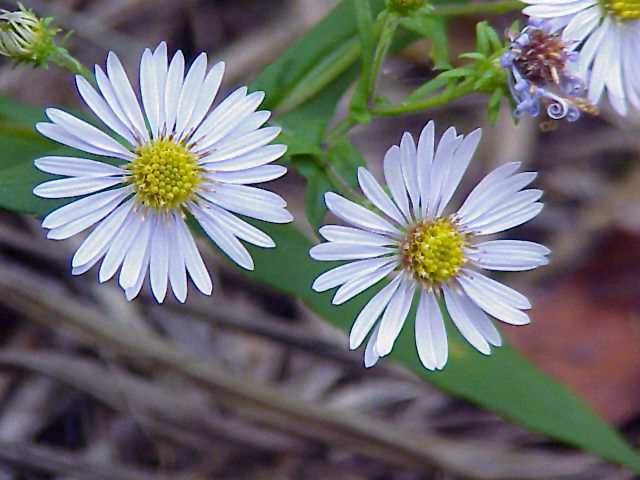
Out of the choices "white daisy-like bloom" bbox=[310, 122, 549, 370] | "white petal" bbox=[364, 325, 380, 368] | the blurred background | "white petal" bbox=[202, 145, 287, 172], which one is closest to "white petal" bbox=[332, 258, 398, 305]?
"white daisy-like bloom" bbox=[310, 122, 549, 370]

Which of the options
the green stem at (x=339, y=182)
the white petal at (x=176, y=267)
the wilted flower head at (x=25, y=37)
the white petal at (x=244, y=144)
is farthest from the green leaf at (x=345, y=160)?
the wilted flower head at (x=25, y=37)

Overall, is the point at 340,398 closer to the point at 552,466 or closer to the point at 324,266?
the point at 552,466

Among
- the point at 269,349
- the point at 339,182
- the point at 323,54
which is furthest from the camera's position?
the point at 269,349

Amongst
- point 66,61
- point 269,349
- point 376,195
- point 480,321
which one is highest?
point 66,61

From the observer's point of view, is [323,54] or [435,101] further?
[323,54]

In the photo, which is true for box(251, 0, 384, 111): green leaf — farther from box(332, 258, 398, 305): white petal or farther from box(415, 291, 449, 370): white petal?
box(415, 291, 449, 370): white petal

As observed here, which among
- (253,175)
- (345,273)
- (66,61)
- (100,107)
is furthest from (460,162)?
(66,61)

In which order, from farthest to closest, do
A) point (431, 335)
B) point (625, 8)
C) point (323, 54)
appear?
1. point (323, 54)
2. point (625, 8)
3. point (431, 335)

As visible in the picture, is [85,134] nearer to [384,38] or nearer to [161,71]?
[161,71]
